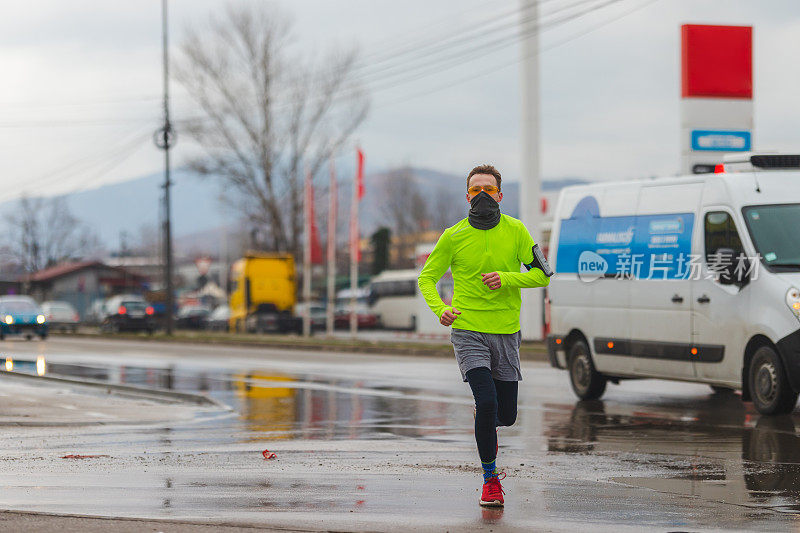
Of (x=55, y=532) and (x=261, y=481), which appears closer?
(x=55, y=532)

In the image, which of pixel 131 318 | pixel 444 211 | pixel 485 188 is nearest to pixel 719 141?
pixel 485 188

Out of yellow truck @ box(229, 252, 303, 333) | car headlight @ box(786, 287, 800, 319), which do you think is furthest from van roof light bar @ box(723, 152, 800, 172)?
yellow truck @ box(229, 252, 303, 333)

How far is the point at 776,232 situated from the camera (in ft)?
43.7

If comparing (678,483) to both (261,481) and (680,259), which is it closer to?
(261,481)

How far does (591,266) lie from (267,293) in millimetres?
36749

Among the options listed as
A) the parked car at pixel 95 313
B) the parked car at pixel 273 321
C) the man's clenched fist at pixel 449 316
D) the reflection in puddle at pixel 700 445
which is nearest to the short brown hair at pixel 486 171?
the man's clenched fist at pixel 449 316

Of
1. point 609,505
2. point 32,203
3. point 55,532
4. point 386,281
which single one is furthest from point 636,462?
point 32,203

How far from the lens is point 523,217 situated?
3425cm

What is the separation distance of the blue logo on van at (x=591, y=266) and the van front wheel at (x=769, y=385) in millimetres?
2825

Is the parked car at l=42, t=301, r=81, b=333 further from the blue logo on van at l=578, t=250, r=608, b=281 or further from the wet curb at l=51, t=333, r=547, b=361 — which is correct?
the blue logo on van at l=578, t=250, r=608, b=281

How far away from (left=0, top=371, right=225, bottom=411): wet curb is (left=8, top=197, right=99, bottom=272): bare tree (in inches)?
3338

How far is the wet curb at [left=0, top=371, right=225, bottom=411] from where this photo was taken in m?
16.1

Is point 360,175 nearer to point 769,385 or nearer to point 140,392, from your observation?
point 140,392

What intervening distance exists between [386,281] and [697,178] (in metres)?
56.1
